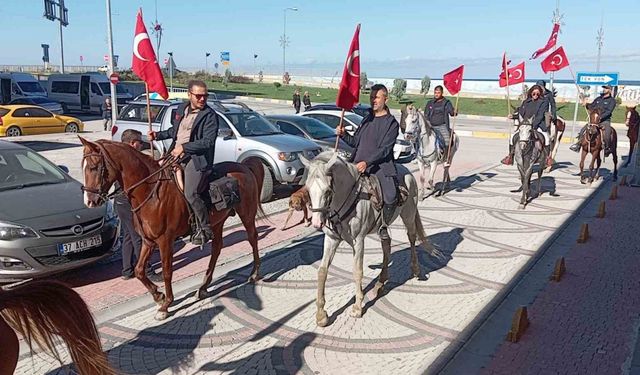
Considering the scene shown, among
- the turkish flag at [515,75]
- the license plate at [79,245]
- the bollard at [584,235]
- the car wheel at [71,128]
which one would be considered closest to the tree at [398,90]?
the car wheel at [71,128]

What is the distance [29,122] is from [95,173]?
73.5ft

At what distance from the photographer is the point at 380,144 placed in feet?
21.2

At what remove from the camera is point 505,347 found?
18.5 ft

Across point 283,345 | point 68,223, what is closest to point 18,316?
point 283,345

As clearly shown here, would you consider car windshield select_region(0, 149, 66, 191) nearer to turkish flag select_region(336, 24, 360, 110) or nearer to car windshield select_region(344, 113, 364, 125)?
turkish flag select_region(336, 24, 360, 110)

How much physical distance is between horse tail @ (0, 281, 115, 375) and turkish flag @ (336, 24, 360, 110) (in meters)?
4.15

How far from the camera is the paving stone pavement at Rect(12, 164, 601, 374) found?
5.25 meters

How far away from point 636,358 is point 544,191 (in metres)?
9.62

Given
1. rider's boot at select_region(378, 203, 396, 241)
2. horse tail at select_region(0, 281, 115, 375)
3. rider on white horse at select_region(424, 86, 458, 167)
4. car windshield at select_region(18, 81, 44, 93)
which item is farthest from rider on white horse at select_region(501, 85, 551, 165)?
car windshield at select_region(18, 81, 44, 93)

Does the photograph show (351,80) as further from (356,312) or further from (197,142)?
(356,312)

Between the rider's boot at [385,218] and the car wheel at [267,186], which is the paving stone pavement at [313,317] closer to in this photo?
the rider's boot at [385,218]

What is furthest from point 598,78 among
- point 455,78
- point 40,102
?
point 40,102

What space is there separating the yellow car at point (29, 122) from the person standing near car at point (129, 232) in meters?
20.2

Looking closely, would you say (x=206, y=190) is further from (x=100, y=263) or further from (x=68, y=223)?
(x=100, y=263)
